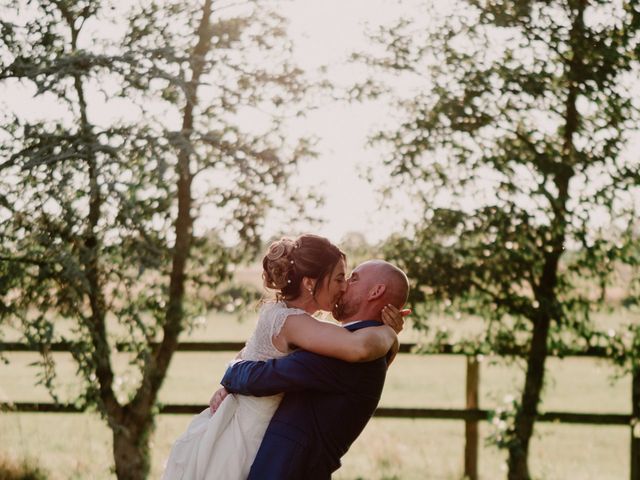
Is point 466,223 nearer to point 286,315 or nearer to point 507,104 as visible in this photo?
point 507,104

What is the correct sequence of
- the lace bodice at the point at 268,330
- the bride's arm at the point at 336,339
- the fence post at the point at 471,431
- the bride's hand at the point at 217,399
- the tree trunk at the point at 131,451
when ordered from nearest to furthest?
the bride's arm at the point at 336,339 → the lace bodice at the point at 268,330 → the bride's hand at the point at 217,399 → the tree trunk at the point at 131,451 → the fence post at the point at 471,431

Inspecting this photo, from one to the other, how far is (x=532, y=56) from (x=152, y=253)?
3.22m

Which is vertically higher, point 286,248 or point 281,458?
point 286,248

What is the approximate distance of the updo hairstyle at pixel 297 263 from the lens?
3.28 m

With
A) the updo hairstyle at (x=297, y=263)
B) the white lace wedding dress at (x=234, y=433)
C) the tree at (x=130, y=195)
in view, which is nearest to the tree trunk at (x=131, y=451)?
the tree at (x=130, y=195)

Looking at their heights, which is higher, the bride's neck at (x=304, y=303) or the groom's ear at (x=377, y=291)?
the groom's ear at (x=377, y=291)

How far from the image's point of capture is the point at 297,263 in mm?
3293

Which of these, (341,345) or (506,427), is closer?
(341,345)

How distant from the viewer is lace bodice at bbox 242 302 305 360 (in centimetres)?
324

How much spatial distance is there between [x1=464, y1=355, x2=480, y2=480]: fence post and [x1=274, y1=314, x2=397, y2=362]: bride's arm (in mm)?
5224

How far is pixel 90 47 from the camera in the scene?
19.9ft

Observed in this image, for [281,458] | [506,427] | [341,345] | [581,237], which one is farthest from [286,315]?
[506,427]

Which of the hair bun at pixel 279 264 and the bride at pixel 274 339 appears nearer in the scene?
the bride at pixel 274 339

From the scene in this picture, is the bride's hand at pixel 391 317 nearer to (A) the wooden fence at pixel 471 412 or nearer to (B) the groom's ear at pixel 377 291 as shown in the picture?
(B) the groom's ear at pixel 377 291
